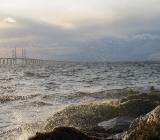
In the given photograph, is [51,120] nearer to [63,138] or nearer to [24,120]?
[24,120]

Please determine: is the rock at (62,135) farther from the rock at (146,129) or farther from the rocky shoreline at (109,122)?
the rock at (146,129)

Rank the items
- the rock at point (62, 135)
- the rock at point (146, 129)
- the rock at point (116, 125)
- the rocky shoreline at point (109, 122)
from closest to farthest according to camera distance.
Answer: the rock at point (146, 129)
the rocky shoreline at point (109, 122)
the rock at point (62, 135)
the rock at point (116, 125)

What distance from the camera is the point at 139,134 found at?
9.14 meters

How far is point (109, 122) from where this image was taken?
14133 millimetres

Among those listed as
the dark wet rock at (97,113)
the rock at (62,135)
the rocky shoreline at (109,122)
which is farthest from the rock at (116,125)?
the rock at (62,135)

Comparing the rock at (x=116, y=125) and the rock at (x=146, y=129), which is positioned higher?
the rock at (x=146, y=129)

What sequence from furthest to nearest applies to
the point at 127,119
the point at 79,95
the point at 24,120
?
the point at 79,95
the point at 24,120
the point at 127,119

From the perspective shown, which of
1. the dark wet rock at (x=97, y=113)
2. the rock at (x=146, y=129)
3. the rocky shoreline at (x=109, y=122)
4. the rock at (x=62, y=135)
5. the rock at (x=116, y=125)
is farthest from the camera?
the dark wet rock at (x=97, y=113)

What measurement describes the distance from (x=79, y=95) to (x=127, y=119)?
20312 mm

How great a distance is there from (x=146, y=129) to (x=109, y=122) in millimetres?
4928

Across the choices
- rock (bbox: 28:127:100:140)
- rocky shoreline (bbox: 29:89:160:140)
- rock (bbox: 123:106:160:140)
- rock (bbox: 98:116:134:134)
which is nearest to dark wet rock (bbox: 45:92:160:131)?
rocky shoreline (bbox: 29:89:160:140)

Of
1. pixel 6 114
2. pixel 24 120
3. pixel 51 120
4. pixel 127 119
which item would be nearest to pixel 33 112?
pixel 6 114

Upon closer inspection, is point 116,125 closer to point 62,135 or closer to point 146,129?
point 62,135

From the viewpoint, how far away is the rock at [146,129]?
9.01m
